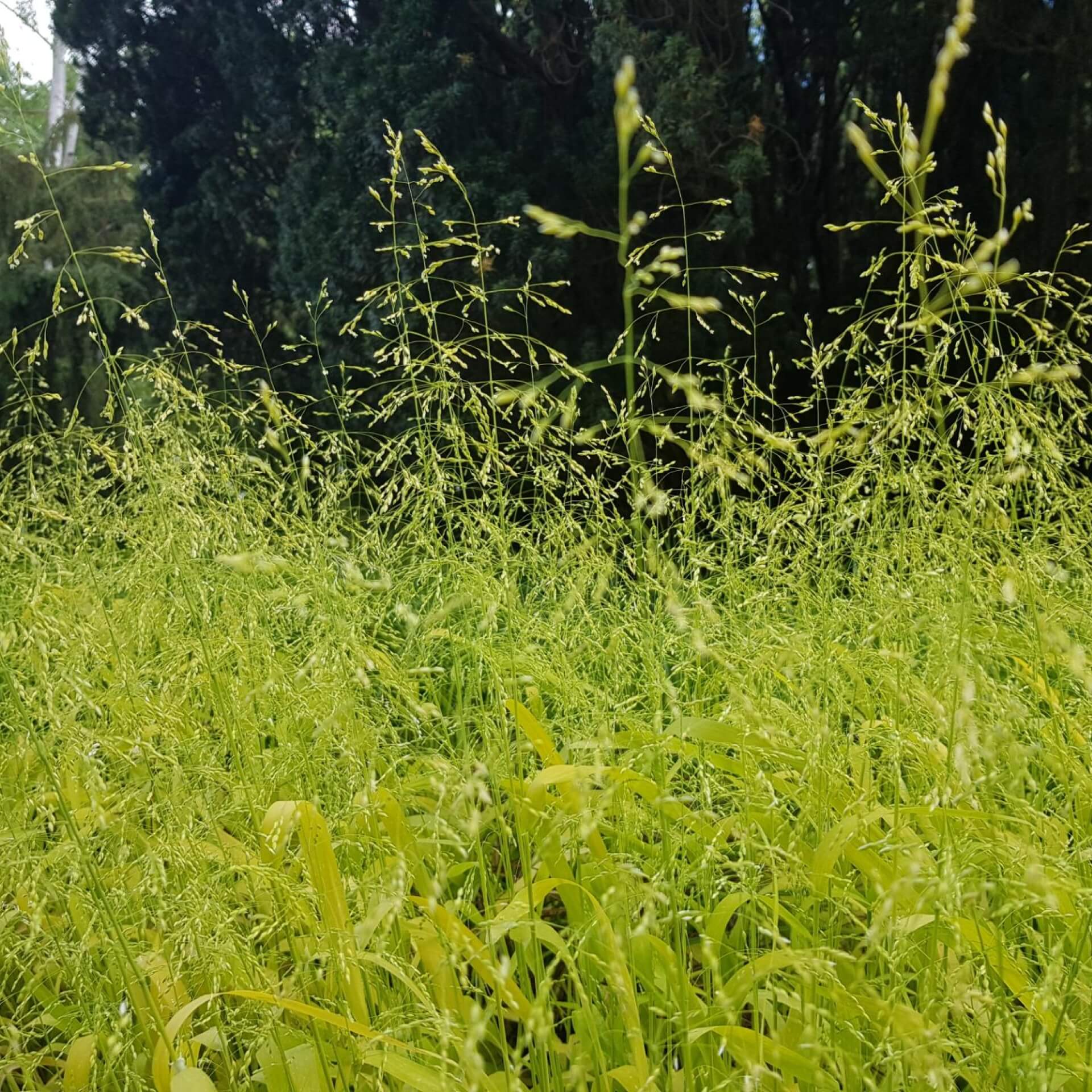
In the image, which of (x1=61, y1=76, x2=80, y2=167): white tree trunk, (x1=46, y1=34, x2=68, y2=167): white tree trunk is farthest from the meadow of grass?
(x1=46, y1=34, x2=68, y2=167): white tree trunk

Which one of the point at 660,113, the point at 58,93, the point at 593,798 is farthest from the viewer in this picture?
the point at 58,93

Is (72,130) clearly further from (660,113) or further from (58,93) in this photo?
(660,113)

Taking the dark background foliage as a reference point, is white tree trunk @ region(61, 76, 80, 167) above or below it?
above

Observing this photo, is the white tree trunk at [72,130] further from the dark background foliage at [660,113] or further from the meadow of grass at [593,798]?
the meadow of grass at [593,798]

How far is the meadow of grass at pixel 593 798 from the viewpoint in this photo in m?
1.05

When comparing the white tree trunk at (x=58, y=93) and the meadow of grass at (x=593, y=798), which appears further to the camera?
the white tree trunk at (x=58, y=93)

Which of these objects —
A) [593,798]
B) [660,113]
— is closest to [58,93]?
[660,113]

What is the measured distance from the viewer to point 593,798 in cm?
140

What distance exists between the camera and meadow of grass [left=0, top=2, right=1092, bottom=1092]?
105 centimetres

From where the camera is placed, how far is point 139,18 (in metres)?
9.77

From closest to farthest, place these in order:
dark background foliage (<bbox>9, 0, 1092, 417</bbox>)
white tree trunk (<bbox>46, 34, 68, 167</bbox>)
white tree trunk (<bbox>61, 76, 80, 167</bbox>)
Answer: dark background foliage (<bbox>9, 0, 1092, 417</bbox>)
white tree trunk (<bbox>61, 76, 80, 167</bbox>)
white tree trunk (<bbox>46, 34, 68, 167</bbox>)

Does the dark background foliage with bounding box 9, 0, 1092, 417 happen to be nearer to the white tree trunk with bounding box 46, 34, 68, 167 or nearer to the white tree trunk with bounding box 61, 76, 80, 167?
the white tree trunk with bounding box 61, 76, 80, 167

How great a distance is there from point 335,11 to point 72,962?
8374 millimetres

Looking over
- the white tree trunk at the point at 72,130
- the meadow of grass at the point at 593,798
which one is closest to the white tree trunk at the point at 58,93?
the white tree trunk at the point at 72,130
